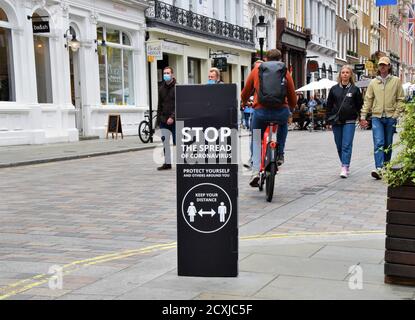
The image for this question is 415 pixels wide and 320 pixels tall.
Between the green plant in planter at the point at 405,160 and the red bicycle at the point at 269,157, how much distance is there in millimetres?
3264

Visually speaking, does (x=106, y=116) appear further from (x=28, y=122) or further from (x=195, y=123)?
(x=195, y=123)

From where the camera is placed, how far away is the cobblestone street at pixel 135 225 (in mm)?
3895

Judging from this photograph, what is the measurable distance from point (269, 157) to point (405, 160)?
3.59 metres

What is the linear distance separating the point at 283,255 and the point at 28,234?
2604 millimetres

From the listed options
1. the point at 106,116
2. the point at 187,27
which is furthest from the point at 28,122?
the point at 187,27

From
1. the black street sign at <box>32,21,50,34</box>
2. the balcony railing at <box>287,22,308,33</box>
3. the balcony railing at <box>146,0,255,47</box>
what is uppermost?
the balcony railing at <box>287,22,308,33</box>

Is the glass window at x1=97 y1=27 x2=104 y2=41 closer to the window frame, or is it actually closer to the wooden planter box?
the window frame

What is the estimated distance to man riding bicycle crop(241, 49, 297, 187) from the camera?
7176 millimetres

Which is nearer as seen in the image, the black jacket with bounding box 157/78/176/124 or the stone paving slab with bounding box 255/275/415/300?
the stone paving slab with bounding box 255/275/415/300

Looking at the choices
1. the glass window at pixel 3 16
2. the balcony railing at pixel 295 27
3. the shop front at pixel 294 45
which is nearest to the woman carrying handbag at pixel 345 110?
the glass window at pixel 3 16

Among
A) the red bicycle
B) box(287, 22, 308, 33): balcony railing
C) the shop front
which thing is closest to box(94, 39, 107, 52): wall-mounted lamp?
the red bicycle

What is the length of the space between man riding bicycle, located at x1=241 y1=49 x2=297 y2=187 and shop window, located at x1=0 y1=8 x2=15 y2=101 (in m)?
11.1

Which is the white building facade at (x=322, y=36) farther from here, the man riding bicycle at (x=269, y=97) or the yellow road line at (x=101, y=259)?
the yellow road line at (x=101, y=259)

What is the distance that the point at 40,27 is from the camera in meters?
16.8
